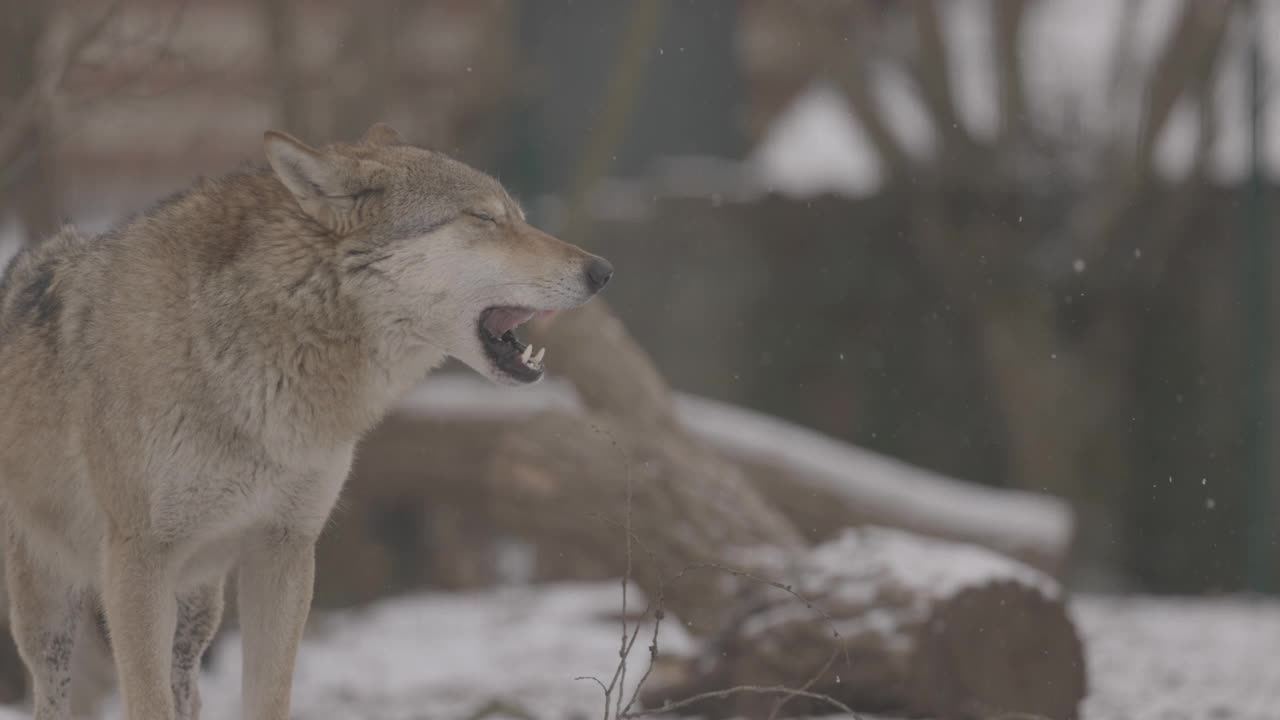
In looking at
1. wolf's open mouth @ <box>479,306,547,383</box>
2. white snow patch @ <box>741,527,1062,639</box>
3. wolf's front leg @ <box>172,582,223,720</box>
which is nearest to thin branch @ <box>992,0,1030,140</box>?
white snow patch @ <box>741,527,1062,639</box>

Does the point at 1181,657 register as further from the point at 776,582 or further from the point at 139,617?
the point at 139,617

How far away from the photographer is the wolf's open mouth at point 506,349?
3.98 m

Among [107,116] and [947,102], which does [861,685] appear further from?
[947,102]

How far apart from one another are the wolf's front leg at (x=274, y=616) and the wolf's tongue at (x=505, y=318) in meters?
0.69

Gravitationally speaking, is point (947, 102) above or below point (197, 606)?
above

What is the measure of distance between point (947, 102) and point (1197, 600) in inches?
133

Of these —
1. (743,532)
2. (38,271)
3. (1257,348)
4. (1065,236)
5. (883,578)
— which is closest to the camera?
(38,271)

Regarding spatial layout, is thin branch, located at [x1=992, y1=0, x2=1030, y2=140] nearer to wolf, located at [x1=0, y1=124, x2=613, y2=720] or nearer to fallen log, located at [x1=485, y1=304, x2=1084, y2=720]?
fallen log, located at [x1=485, y1=304, x2=1084, y2=720]

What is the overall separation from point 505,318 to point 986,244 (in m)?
6.29

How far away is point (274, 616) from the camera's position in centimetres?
412

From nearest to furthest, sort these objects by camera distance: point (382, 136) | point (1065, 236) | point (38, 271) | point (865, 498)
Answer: point (382, 136) → point (38, 271) → point (865, 498) → point (1065, 236)

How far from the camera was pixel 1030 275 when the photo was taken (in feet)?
32.2

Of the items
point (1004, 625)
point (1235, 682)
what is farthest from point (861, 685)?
point (1235, 682)

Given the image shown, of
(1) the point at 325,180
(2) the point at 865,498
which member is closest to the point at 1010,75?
(2) the point at 865,498
